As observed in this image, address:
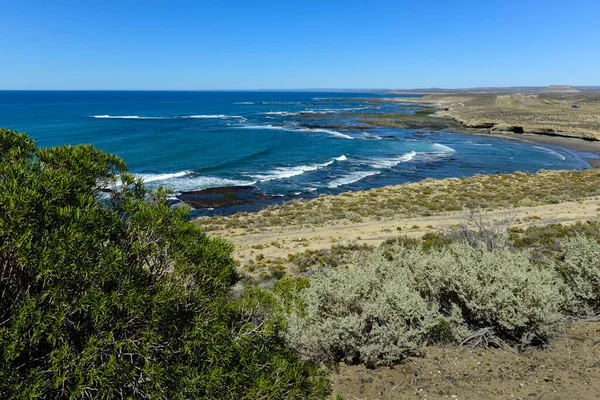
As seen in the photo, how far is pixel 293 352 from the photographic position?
7.01 meters

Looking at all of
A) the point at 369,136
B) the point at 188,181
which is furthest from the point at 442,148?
the point at 188,181

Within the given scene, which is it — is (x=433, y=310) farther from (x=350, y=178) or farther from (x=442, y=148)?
(x=442, y=148)

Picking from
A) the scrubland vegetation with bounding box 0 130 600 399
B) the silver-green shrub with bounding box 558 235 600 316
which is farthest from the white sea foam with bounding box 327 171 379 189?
the scrubland vegetation with bounding box 0 130 600 399

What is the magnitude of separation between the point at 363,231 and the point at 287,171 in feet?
77.1

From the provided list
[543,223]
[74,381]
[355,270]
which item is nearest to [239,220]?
[543,223]

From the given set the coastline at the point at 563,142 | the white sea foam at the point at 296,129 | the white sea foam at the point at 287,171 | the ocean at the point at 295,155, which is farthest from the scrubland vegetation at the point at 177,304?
the white sea foam at the point at 296,129

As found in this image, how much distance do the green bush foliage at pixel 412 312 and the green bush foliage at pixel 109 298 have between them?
1147 millimetres

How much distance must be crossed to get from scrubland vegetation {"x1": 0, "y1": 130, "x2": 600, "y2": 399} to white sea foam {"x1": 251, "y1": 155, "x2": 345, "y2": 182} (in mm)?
33814

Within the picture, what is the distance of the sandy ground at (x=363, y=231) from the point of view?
69.7 ft

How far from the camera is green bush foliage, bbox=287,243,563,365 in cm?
706

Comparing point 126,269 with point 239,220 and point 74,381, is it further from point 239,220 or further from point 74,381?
point 239,220

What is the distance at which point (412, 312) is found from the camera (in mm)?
7219

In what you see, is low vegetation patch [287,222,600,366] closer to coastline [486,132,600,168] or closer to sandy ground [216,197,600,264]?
sandy ground [216,197,600,264]

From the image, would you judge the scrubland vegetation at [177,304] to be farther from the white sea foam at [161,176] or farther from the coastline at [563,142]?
the coastline at [563,142]
